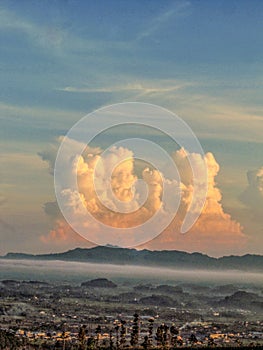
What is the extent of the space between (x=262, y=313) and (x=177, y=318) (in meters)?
39.8

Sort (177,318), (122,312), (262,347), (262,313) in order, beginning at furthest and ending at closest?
(262,313)
(122,312)
(177,318)
(262,347)

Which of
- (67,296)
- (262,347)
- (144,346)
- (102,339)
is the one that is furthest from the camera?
(67,296)

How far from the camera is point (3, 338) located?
283 ft

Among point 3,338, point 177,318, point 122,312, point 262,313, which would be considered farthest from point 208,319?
point 3,338

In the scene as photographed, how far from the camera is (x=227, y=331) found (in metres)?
128

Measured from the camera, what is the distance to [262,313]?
596ft

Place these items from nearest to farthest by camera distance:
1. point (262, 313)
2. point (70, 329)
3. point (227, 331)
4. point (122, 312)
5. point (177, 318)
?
point (70, 329), point (227, 331), point (177, 318), point (122, 312), point (262, 313)

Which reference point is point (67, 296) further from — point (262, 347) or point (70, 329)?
point (262, 347)

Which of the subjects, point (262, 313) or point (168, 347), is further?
point (262, 313)

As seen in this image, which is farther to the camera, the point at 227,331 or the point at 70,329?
the point at 227,331

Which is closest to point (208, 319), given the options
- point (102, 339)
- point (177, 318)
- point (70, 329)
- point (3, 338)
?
point (177, 318)

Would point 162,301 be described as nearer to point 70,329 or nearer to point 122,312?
point 122,312

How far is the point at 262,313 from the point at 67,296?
49330mm

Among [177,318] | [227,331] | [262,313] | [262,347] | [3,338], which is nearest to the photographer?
[3,338]
